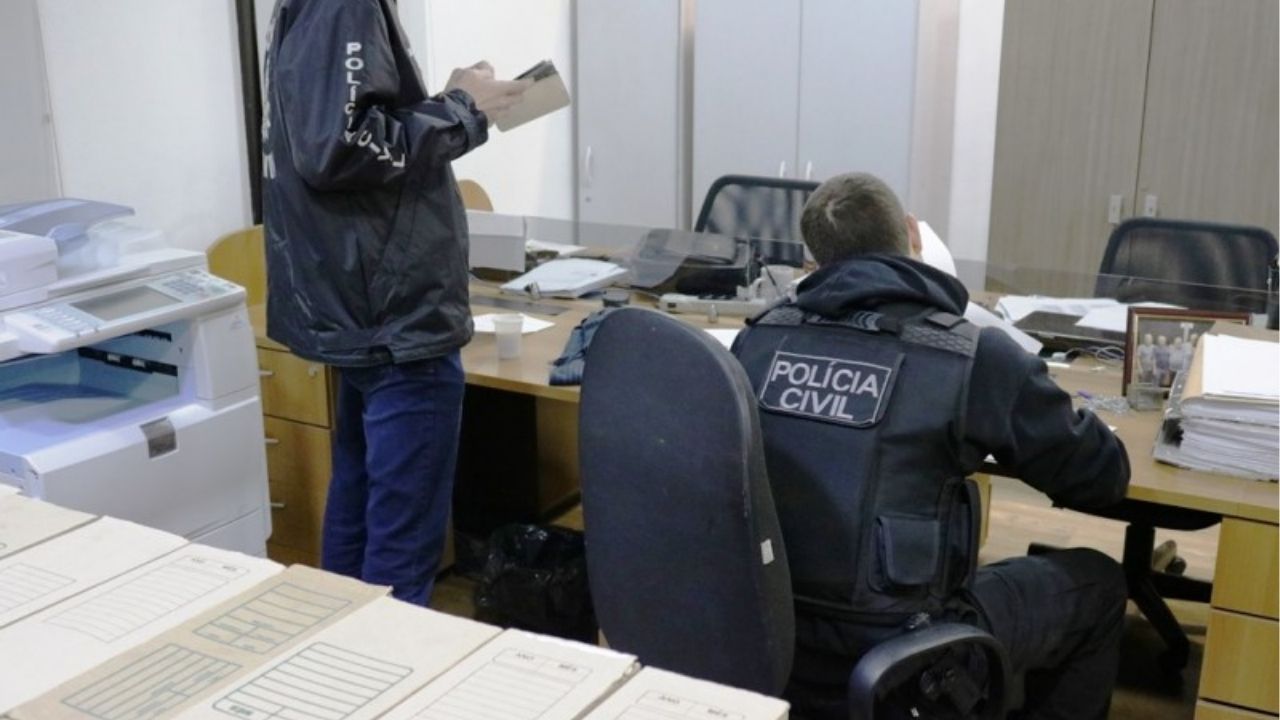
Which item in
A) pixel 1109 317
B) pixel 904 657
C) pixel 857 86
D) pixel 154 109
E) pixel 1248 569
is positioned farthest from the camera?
pixel 857 86

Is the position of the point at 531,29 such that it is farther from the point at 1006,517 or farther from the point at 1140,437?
the point at 1140,437

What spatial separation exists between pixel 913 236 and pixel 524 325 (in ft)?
3.59

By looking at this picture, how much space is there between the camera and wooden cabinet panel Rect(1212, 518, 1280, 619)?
2.00 m

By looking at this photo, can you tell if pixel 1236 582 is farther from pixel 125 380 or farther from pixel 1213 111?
pixel 1213 111

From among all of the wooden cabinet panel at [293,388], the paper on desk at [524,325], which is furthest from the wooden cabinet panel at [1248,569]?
the wooden cabinet panel at [293,388]

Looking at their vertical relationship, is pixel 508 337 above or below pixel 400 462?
above

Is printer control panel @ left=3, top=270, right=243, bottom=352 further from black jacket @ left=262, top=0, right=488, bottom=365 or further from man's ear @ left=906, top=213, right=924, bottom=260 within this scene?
man's ear @ left=906, top=213, right=924, bottom=260

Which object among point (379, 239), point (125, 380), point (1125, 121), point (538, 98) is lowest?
point (125, 380)

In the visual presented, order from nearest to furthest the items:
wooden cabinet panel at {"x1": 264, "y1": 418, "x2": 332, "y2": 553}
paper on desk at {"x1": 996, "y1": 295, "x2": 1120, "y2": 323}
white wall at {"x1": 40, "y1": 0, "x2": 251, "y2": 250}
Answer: paper on desk at {"x1": 996, "y1": 295, "x2": 1120, "y2": 323}, wooden cabinet panel at {"x1": 264, "y1": 418, "x2": 332, "y2": 553}, white wall at {"x1": 40, "y1": 0, "x2": 251, "y2": 250}

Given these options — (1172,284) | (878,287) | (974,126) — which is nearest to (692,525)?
(878,287)

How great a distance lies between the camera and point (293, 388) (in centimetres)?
304

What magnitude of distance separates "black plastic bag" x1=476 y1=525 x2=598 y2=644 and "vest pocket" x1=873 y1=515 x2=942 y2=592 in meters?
1.18

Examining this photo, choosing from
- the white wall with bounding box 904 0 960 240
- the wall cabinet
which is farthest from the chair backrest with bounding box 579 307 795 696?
the white wall with bounding box 904 0 960 240

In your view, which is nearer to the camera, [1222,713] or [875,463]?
[875,463]
